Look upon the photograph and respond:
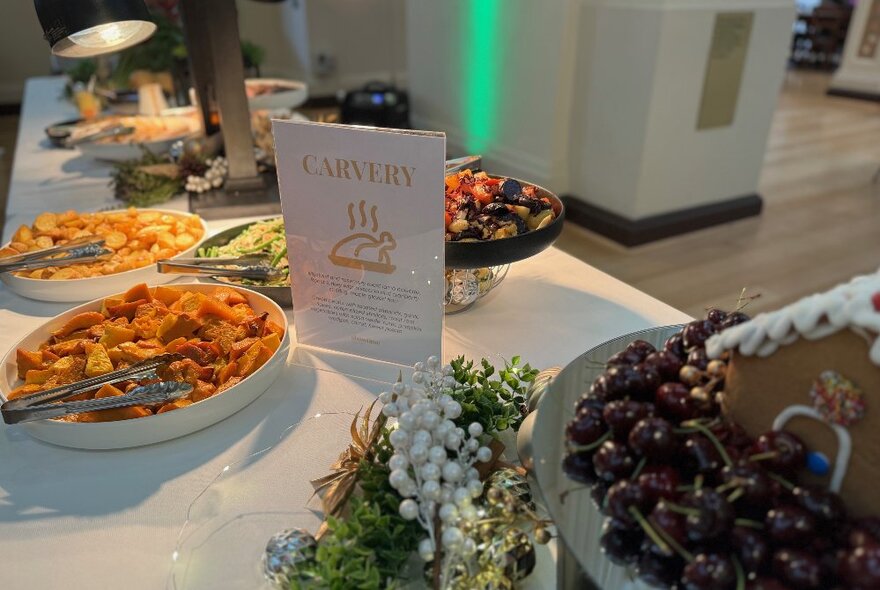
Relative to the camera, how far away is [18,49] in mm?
5848

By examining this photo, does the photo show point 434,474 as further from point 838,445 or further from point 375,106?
point 375,106

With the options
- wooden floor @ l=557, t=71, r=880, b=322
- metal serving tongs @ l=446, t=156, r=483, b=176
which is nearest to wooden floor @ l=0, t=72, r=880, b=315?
wooden floor @ l=557, t=71, r=880, b=322

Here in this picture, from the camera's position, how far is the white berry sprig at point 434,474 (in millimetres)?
506

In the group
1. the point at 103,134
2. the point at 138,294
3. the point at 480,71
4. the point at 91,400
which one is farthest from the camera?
the point at 480,71

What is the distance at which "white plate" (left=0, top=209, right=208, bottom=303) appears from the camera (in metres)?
1.00

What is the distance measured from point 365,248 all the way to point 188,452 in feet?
1.01

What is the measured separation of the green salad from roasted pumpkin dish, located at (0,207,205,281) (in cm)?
7

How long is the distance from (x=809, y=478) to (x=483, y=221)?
21.2 inches

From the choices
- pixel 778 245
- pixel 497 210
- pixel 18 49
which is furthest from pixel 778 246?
pixel 18 49

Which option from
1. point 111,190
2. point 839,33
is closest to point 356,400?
point 111,190

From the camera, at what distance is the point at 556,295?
106cm

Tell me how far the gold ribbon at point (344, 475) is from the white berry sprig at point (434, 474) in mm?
55

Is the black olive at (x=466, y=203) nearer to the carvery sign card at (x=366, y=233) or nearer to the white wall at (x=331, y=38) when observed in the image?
the carvery sign card at (x=366, y=233)

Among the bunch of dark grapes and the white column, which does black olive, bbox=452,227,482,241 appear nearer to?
the bunch of dark grapes
